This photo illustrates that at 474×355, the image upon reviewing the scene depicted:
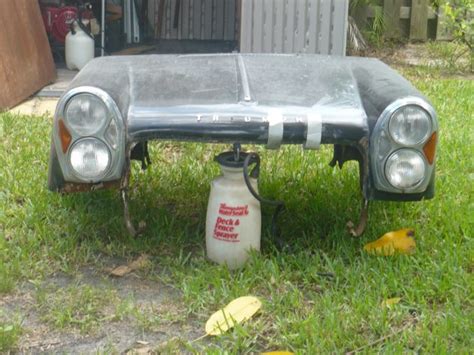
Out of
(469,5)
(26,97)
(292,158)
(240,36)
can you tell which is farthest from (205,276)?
(469,5)

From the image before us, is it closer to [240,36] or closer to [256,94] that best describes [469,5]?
[240,36]

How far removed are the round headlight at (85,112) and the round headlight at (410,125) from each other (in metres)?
1.07

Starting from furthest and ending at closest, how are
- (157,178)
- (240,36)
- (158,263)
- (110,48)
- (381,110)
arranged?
(110,48) → (240,36) → (157,178) → (158,263) → (381,110)

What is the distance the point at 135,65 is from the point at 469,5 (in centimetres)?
510

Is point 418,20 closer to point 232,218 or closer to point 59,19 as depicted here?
point 59,19

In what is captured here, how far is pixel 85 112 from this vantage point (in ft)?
10.4

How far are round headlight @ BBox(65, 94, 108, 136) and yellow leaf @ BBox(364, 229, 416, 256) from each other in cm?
121

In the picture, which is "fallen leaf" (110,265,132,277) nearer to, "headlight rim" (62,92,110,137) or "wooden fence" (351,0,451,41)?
"headlight rim" (62,92,110,137)

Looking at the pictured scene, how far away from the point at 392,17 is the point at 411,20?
9.5 inches

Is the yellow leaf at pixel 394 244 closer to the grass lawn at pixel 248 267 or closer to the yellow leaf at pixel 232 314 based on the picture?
the grass lawn at pixel 248 267

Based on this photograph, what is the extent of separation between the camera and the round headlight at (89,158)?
10.3ft

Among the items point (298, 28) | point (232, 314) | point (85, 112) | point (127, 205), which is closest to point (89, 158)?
point (85, 112)

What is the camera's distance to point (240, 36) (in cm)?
716

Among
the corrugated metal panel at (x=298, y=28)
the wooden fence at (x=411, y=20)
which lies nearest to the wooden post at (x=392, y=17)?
the wooden fence at (x=411, y=20)
